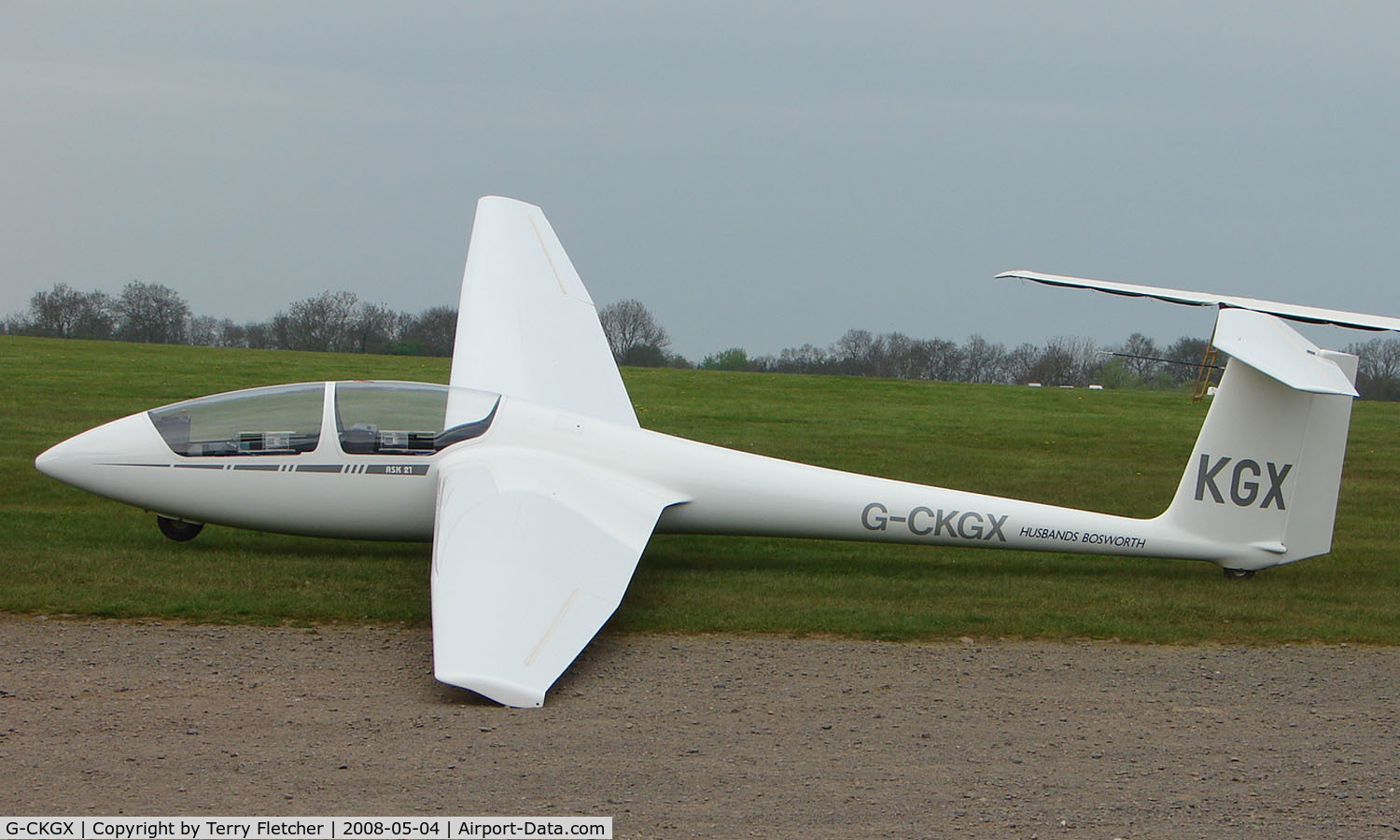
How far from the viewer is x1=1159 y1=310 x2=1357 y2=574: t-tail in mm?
11031

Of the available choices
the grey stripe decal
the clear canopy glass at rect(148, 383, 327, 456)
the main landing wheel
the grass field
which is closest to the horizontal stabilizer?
the grass field

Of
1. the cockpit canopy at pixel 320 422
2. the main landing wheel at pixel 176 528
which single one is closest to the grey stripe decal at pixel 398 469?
the cockpit canopy at pixel 320 422

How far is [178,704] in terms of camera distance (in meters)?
7.24

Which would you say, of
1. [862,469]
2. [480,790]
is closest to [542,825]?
[480,790]

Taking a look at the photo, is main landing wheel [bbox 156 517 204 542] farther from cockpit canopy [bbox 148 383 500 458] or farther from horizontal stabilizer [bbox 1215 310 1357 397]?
horizontal stabilizer [bbox 1215 310 1357 397]

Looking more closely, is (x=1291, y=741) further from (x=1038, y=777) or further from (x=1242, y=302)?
(x=1242, y=302)

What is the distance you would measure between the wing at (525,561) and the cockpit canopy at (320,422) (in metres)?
0.52

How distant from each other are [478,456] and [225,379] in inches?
934

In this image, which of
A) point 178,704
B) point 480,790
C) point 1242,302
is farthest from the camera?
point 1242,302

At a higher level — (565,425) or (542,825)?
(565,425)

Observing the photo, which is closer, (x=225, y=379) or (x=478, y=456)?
(x=478, y=456)

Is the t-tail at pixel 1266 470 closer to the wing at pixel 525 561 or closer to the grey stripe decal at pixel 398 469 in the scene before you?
the wing at pixel 525 561

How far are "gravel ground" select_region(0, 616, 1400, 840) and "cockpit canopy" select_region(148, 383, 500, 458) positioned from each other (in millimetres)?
2555

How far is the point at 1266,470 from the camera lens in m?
11.2
